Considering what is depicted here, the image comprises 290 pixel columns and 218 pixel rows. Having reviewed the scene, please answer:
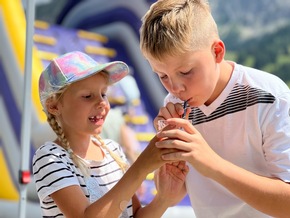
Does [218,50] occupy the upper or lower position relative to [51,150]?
upper

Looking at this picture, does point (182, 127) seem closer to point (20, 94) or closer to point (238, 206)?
point (238, 206)

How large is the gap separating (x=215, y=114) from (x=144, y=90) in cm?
445

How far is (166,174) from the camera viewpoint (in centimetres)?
141

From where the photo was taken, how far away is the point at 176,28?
49.2 inches

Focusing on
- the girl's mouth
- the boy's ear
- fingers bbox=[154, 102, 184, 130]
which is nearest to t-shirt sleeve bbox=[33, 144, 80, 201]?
the girl's mouth

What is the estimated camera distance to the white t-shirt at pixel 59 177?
1.34 metres

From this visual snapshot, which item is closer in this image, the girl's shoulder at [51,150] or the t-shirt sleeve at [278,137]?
the t-shirt sleeve at [278,137]

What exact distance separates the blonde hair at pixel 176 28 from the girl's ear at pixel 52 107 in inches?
11.7

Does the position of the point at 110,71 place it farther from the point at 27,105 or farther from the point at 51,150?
the point at 27,105

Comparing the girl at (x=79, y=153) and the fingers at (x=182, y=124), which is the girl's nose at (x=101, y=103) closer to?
the girl at (x=79, y=153)

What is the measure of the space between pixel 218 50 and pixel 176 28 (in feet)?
0.38

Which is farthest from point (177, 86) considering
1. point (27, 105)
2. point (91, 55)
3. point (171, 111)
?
point (91, 55)

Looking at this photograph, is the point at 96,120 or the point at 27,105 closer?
the point at 96,120

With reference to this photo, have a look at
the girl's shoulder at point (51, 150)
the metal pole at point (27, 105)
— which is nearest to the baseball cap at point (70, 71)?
the girl's shoulder at point (51, 150)
